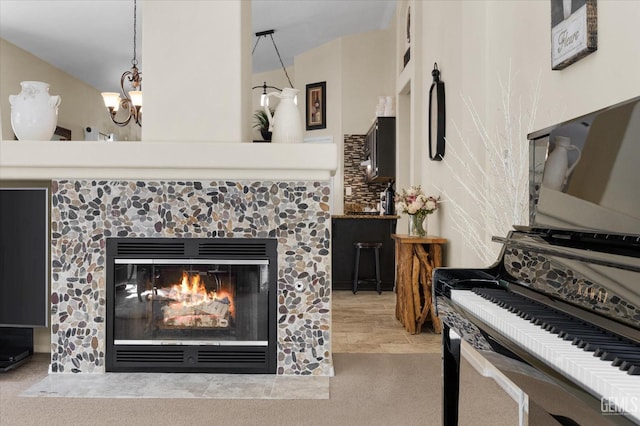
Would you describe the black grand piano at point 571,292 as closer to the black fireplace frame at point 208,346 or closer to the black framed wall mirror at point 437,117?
the black fireplace frame at point 208,346

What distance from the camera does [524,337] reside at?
120cm

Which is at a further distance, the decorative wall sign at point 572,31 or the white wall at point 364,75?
the white wall at point 364,75

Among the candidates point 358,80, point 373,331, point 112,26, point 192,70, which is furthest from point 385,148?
point 192,70

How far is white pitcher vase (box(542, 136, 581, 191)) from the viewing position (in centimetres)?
168

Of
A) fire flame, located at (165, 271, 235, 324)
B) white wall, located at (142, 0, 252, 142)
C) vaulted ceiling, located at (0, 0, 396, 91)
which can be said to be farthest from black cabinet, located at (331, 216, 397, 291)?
white wall, located at (142, 0, 252, 142)

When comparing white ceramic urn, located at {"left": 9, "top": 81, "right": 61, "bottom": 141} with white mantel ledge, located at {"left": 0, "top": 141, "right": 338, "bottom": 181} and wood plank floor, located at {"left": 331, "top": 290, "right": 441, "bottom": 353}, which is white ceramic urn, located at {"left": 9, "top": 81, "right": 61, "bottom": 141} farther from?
wood plank floor, located at {"left": 331, "top": 290, "right": 441, "bottom": 353}

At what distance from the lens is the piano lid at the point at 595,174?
1363 millimetres

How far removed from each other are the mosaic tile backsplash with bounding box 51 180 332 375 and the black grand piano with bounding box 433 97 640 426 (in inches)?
58.1

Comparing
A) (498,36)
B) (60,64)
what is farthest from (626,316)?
(60,64)

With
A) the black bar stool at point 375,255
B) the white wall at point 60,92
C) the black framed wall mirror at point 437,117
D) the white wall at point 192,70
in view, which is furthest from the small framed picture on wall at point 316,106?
the white wall at point 192,70

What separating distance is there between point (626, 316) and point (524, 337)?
21cm

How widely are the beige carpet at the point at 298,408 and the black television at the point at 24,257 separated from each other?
39 centimetres

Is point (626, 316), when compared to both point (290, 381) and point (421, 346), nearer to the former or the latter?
point (290, 381)

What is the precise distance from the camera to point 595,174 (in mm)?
1503
